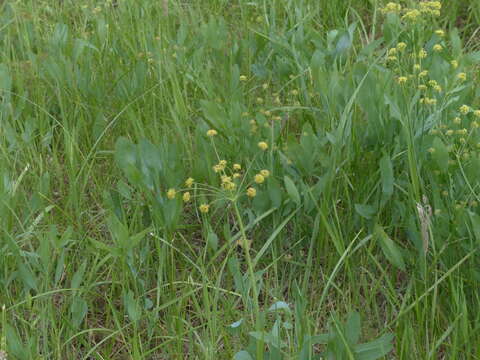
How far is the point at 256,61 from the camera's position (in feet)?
9.79

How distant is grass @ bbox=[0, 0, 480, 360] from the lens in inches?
73.4

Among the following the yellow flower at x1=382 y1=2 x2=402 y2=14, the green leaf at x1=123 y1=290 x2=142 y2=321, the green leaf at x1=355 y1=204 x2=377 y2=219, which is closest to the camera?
the green leaf at x1=123 y1=290 x2=142 y2=321

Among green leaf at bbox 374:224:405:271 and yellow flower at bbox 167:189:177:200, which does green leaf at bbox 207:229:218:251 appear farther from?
green leaf at bbox 374:224:405:271

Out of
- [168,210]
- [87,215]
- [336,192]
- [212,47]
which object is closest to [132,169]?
[168,210]

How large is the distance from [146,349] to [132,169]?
47 centimetres

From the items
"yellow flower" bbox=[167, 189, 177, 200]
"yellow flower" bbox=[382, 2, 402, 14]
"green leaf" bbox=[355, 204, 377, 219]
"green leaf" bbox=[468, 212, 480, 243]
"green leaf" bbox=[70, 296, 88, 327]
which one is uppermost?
"yellow flower" bbox=[382, 2, 402, 14]

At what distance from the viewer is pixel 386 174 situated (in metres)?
2.06

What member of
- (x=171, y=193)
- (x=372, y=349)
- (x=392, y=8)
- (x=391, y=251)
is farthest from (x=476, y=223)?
(x=392, y=8)

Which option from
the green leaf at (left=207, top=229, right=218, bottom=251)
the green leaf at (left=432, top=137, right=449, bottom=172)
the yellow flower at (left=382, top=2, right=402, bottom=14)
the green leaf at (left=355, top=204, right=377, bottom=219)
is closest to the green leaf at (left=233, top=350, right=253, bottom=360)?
the green leaf at (left=207, top=229, right=218, bottom=251)

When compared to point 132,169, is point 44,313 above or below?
below

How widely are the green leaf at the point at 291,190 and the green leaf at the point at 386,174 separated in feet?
0.75

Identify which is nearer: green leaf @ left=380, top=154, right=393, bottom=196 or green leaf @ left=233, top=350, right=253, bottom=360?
green leaf @ left=233, top=350, right=253, bottom=360

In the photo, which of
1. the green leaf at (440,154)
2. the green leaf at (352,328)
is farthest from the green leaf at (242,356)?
the green leaf at (440,154)

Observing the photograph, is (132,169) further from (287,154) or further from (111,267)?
(287,154)
